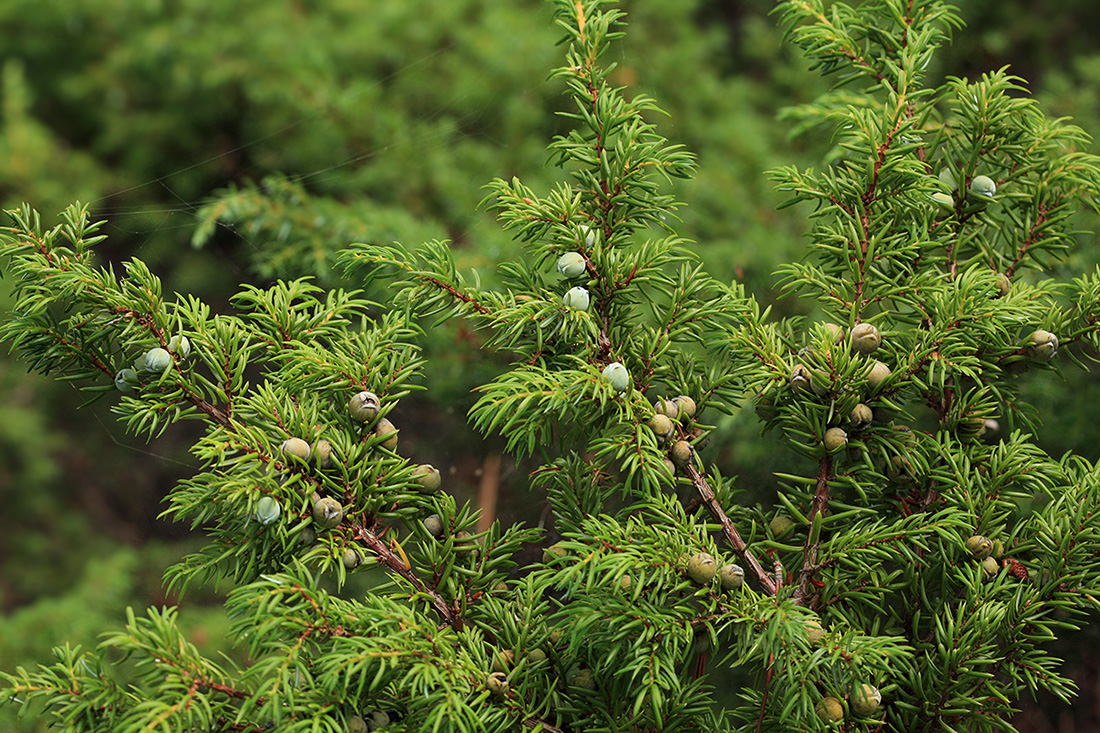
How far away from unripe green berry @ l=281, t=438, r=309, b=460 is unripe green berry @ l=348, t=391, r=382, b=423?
31 mm

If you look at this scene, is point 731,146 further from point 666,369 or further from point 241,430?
point 241,430

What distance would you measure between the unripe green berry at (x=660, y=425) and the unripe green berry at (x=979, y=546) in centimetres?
16

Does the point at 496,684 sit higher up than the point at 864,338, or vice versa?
the point at 864,338

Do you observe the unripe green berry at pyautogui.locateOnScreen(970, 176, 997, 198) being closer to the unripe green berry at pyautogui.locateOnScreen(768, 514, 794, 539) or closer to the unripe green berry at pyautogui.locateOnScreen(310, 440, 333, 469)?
the unripe green berry at pyautogui.locateOnScreen(768, 514, 794, 539)

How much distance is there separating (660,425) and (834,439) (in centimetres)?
9

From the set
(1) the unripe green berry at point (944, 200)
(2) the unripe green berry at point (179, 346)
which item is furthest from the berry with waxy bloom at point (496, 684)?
(1) the unripe green berry at point (944, 200)

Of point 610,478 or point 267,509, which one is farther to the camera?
point 610,478

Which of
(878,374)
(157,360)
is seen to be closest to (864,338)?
(878,374)

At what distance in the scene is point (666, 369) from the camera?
1.37 feet

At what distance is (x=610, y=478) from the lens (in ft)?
1.51

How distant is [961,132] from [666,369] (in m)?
0.23

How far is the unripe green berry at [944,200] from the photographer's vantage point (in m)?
0.44

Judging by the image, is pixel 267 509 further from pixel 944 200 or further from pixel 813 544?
pixel 944 200

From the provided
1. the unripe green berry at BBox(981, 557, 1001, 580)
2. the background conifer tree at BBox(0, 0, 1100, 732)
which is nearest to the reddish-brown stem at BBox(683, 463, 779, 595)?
the background conifer tree at BBox(0, 0, 1100, 732)
